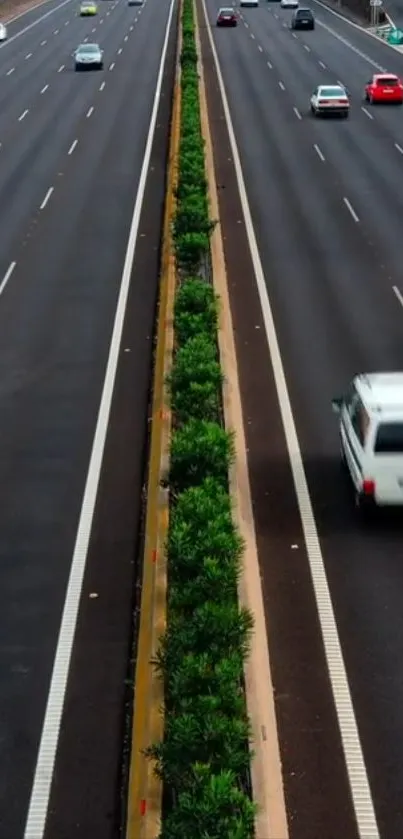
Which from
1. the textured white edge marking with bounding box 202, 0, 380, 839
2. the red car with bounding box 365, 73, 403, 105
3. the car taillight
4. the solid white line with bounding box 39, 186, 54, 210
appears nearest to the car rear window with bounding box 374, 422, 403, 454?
the car taillight

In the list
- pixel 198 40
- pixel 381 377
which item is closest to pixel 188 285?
pixel 381 377

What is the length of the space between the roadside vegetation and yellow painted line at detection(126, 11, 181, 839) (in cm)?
15

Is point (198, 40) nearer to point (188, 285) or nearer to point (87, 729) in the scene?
point (188, 285)

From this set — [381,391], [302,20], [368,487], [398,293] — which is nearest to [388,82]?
[398,293]

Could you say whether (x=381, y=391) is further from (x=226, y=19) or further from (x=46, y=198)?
(x=226, y=19)

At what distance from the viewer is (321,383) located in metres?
20.7

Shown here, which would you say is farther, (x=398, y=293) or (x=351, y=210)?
(x=351, y=210)

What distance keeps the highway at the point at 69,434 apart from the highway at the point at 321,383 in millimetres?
1610

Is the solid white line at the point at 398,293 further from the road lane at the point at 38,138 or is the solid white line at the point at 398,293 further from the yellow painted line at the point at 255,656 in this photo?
the road lane at the point at 38,138

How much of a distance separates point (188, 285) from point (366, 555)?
8777 millimetres

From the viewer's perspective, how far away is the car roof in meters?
15.6

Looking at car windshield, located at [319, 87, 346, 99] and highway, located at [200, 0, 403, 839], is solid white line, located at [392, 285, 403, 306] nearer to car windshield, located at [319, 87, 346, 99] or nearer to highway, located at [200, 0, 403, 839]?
highway, located at [200, 0, 403, 839]

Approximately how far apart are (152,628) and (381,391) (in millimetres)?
4736

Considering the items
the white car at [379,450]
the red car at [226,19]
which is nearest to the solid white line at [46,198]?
the white car at [379,450]
